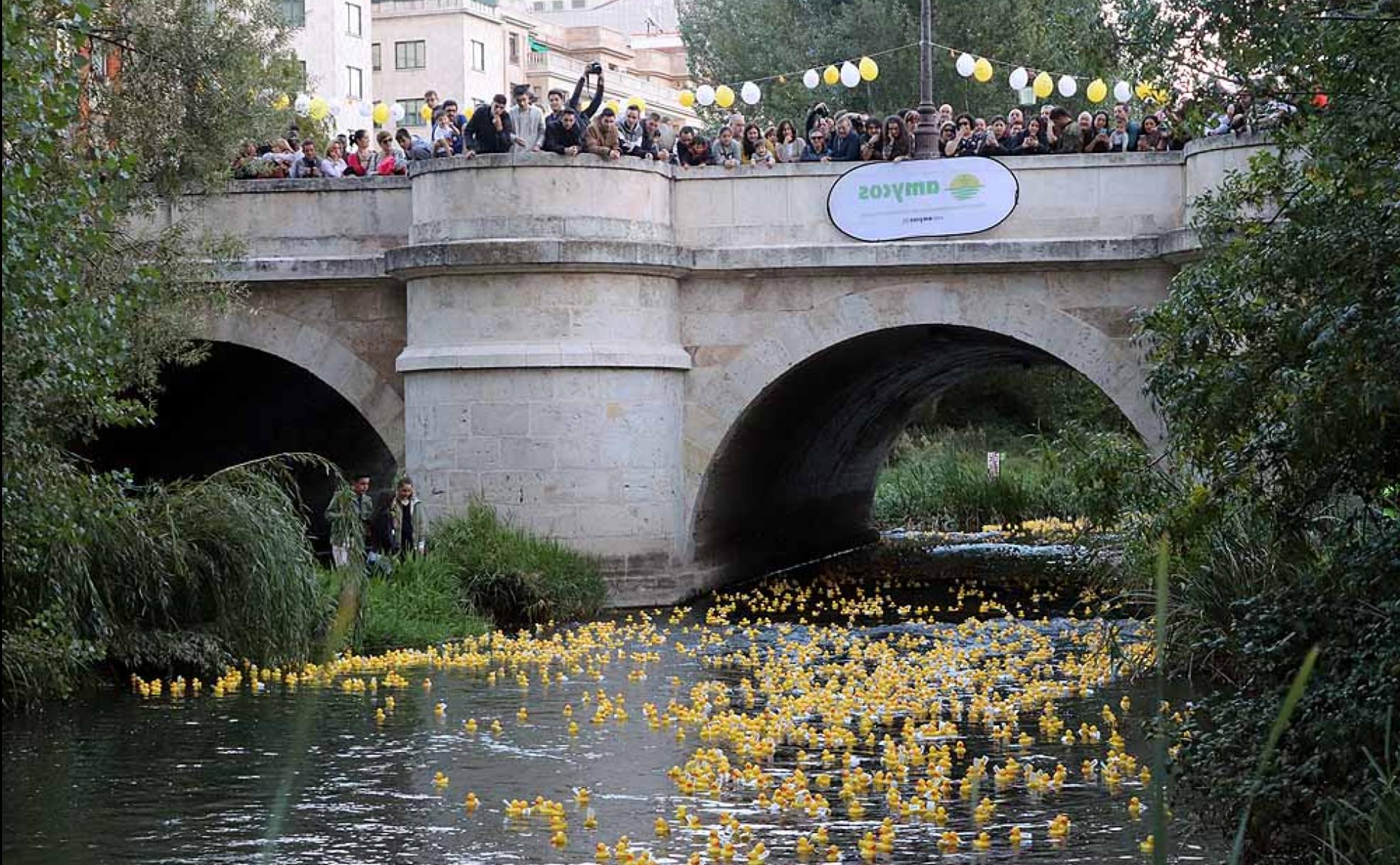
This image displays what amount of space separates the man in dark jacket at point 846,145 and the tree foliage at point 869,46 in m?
12.1

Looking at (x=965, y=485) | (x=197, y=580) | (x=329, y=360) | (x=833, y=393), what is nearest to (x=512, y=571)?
(x=329, y=360)

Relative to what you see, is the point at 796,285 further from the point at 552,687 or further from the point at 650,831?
the point at 650,831

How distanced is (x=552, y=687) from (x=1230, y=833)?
6161 mm

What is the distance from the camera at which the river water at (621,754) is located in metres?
8.02

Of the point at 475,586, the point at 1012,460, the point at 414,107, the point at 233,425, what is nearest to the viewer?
the point at 475,586

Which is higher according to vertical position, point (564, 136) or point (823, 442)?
point (564, 136)

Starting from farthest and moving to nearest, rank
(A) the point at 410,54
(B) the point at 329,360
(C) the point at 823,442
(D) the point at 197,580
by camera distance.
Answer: (A) the point at 410,54 → (C) the point at 823,442 → (B) the point at 329,360 → (D) the point at 197,580

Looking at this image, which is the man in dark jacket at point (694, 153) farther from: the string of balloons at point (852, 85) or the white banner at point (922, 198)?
the white banner at point (922, 198)

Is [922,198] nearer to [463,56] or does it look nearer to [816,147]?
[816,147]

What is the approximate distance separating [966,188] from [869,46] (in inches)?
612

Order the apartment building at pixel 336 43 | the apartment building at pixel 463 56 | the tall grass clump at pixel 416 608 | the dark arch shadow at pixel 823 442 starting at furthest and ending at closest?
the apartment building at pixel 463 56, the apartment building at pixel 336 43, the dark arch shadow at pixel 823 442, the tall grass clump at pixel 416 608

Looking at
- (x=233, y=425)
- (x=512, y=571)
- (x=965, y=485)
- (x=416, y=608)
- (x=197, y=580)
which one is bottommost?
(x=416, y=608)

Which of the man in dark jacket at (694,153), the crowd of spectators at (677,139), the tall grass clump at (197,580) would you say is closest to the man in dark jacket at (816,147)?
the crowd of spectators at (677,139)

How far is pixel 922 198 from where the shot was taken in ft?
56.1
